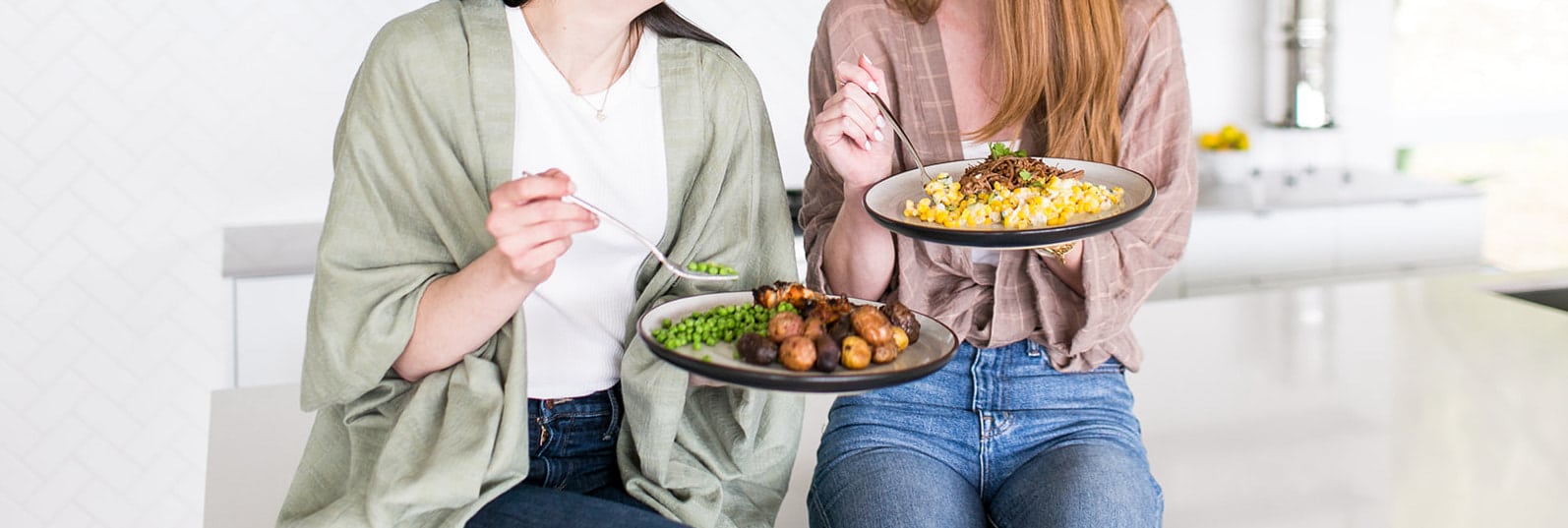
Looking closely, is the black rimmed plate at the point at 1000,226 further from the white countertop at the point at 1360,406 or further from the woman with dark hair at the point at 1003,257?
the white countertop at the point at 1360,406

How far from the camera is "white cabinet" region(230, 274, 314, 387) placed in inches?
111

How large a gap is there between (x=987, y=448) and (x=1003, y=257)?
26 centimetres

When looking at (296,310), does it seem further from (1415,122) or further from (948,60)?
(1415,122)

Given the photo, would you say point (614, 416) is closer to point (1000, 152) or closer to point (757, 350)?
point (757, 350)

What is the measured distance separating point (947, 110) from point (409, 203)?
2.48 feet

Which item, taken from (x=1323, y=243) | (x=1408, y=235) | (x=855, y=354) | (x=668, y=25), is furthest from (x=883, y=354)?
(x=1408, y=235)

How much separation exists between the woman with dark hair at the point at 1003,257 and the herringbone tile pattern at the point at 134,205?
1809mm

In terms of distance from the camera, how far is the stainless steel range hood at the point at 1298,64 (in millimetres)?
3898

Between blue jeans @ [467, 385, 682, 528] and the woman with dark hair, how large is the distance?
0.29 m

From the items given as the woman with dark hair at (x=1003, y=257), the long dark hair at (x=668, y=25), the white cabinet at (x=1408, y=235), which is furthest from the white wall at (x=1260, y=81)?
the long dark hair at (x=668, y=25)

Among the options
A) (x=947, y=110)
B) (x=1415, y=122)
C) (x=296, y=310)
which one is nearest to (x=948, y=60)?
(x=947, y=110)

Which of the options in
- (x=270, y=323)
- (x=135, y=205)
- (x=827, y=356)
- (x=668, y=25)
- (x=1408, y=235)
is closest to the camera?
(x=827, y=356)

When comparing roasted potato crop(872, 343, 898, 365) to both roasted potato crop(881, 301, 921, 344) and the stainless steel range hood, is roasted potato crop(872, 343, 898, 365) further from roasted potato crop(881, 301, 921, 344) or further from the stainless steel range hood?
the stainless steel range hood

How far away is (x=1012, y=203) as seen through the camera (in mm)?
1401
